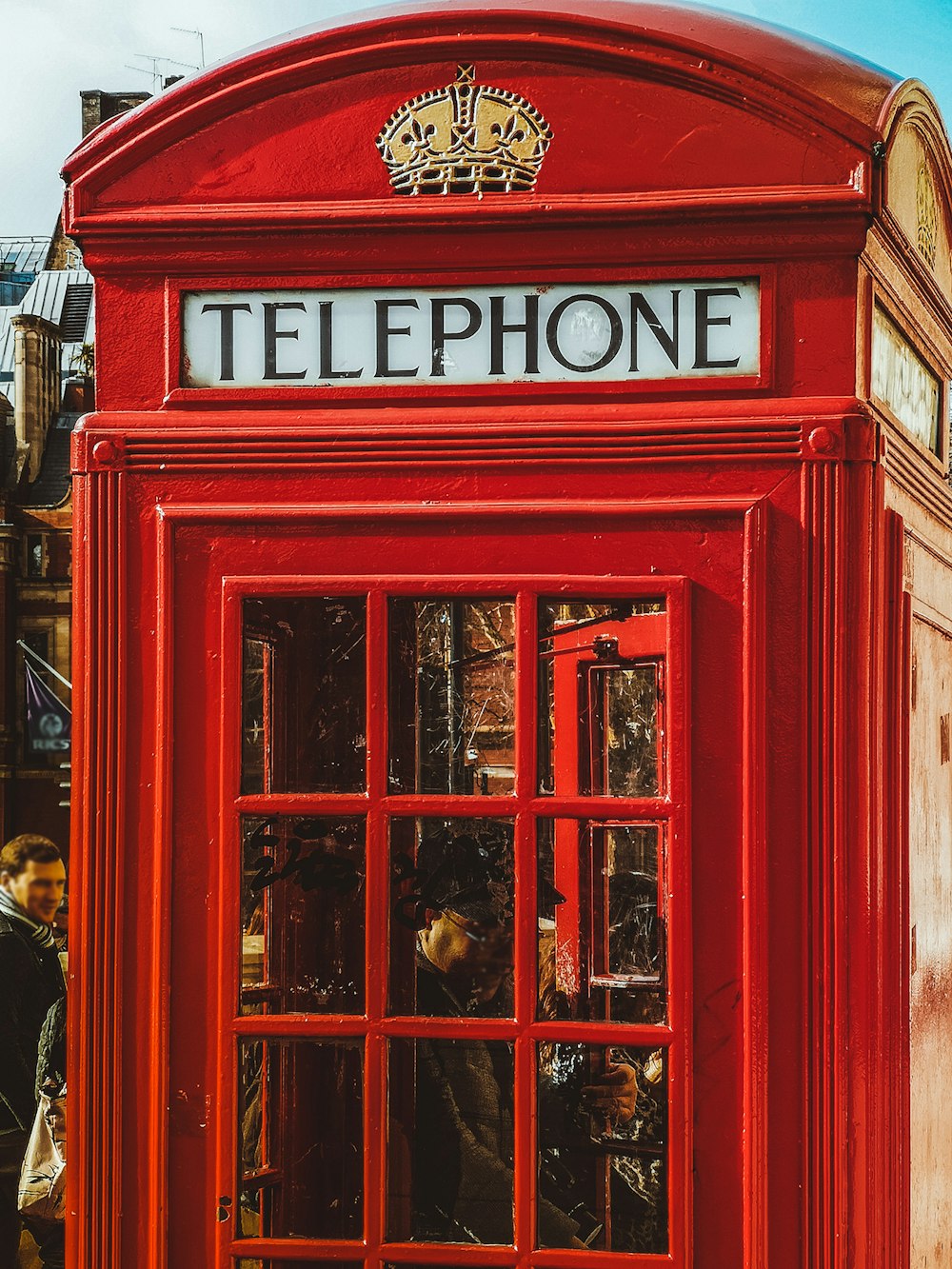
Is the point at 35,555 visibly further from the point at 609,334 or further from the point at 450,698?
the point at 609,334

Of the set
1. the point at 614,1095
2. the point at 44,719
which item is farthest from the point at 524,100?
the point at 44,719

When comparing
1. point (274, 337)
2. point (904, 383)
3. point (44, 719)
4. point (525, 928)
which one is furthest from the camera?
point (44, 719)

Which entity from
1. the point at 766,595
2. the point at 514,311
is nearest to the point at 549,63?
the point at 514,311

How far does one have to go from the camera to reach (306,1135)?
2.29m

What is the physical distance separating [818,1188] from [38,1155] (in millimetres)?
1702

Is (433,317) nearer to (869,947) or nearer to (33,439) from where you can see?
(869,947)

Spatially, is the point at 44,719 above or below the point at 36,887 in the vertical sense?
below

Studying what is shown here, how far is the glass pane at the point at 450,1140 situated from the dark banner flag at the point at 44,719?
2112 centimetres

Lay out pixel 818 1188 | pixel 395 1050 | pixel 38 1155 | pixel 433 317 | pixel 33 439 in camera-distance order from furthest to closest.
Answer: pixel 33 439 → pixel 38 1155 → pixel 395 1050 → pixel 433 317 → pixel 818 1188

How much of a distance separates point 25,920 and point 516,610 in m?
2.66

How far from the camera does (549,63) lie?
78.2 inches

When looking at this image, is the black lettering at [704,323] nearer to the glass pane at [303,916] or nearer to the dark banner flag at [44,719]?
the glass pane at [303,916]

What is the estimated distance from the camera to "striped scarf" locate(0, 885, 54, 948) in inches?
158

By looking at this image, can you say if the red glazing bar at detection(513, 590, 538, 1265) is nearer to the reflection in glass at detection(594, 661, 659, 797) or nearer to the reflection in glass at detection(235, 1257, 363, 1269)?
the reflection in glass at detection(594, 661, 659, 797)
